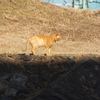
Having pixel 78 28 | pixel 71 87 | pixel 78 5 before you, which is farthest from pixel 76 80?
pixel 78 5

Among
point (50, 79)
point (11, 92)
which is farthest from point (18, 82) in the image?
point (50, 79)

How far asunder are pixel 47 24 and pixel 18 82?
1218 centimetres

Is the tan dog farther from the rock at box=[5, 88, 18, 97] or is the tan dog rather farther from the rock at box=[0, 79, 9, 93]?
the rock at box=[5, 88, 18, 97]

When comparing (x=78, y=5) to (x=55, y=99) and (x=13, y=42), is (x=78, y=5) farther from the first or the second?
(x=55, y=99)

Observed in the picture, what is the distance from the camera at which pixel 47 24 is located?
15.9 metres

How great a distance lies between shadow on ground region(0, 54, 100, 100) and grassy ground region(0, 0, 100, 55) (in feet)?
24.1

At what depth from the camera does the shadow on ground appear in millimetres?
3738

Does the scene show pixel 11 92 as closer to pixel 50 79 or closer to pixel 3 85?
pixel 3 85

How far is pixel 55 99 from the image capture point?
365 centimetres

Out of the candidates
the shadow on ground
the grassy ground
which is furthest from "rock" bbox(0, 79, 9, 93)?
the grassy ground

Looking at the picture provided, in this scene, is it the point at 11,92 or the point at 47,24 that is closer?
the point at 11,92

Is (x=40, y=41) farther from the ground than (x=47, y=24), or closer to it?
closer to it

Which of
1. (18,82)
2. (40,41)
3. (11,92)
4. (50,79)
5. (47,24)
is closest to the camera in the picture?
(11,92)

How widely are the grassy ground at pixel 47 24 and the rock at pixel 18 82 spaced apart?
7.96 meters
